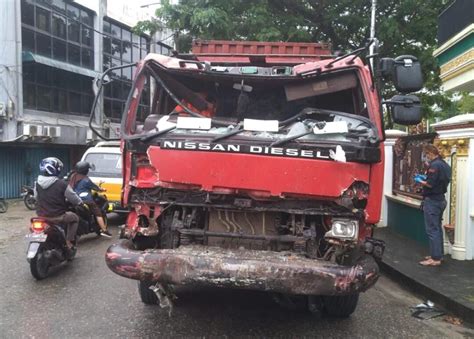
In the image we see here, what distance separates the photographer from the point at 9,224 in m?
11.9

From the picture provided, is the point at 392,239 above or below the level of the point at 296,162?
below

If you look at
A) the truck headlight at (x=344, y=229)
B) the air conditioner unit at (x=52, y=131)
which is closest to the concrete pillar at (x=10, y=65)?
the air conditioner unit at (x=52, y=131)

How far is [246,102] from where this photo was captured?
16.0 feet

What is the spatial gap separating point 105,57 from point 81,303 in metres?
20.3

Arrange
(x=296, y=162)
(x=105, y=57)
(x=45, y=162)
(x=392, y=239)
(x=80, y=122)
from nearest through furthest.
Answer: (x=296, y=162)
(x=45, y=162)
(x=392, y=239)
(x=80, y=122)
(x=105, y=57)

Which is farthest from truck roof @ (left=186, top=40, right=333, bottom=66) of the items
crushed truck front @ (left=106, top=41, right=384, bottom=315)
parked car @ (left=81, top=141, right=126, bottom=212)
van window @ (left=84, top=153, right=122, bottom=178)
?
van window @ (left=84, top=153, right=122, bottom=178)

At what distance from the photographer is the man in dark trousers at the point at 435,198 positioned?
22.0ft

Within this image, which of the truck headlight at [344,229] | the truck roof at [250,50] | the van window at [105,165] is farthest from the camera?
the van window at [105,165]

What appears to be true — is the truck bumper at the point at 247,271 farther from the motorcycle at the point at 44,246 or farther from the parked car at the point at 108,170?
the parked car at the point at 108,170

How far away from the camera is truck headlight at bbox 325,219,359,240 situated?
4012mm

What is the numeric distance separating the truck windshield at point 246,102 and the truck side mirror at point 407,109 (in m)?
0.35

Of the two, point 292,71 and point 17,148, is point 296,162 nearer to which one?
point 292,71

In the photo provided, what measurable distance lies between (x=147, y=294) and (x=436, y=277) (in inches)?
146

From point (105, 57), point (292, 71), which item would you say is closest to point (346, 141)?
point (292, 71)
